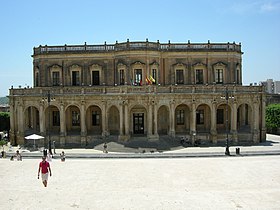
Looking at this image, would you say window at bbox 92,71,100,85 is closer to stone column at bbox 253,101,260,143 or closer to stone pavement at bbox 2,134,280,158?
stone pavement at bbox 2,134,280,158

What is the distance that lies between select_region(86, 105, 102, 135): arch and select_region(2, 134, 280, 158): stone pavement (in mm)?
5180

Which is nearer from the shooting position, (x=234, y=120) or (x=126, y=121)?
(x=126, y=121)

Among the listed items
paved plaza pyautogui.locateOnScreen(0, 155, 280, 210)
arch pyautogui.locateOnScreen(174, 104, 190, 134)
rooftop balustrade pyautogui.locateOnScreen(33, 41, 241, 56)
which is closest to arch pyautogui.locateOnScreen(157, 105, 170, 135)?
arch pyautogui.locateOnScreen(174, 104, 190, 134)

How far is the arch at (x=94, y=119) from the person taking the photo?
46.0 m

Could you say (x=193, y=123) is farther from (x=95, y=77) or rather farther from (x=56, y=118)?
(x=56, y=118)

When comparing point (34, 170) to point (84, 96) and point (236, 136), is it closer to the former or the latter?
point (84, 96)

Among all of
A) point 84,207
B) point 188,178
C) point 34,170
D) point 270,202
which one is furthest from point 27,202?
point 270,202

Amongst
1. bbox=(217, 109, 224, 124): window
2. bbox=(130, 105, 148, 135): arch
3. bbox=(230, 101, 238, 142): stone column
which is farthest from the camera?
bbox=(217, 109, 224, 124): window

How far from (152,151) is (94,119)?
39.7 ft

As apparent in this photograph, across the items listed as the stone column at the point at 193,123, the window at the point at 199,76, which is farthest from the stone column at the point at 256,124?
the window at the point at 199,76

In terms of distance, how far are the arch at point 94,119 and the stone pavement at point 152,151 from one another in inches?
204

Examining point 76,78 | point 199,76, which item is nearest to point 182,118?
point 199,76

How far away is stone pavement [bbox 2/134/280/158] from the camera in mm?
35719

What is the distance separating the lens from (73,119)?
46906 millimetres
